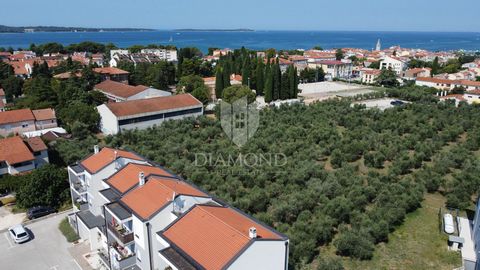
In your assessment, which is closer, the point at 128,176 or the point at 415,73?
the point at 128,176

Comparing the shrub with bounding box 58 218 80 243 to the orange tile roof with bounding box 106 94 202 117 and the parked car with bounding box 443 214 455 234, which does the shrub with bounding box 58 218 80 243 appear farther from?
the parked car with bounding box 443 214 455 234

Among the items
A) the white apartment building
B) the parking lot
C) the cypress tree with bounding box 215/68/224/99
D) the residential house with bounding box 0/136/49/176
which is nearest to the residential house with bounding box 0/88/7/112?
the residential house with bounding box 0/136/49/176

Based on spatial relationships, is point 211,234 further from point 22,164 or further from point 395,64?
point 395,64

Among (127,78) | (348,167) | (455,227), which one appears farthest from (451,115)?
(127,78)

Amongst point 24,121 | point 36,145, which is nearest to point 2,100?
point 24,121

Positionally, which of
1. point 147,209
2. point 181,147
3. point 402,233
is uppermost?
point 147,209

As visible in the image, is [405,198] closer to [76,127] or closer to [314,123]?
[314,123]

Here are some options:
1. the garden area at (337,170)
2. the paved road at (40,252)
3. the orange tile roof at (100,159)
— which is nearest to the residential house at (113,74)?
the garden area at (337,170)
